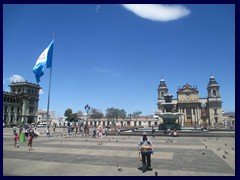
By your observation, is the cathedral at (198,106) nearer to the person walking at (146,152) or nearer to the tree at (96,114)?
the tree at (96,114)

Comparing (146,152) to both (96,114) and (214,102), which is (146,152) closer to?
(214,102)

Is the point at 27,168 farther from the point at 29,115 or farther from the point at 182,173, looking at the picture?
the point at 29,115

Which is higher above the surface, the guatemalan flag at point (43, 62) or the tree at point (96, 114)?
the guatemalan flag at point (43, 62)

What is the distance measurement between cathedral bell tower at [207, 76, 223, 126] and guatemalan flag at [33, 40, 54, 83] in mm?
89039

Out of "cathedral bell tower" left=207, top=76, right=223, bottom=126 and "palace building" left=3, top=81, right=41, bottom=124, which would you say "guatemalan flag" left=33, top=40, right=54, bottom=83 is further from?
"cathedral bell tower" left=207, top=76, right=223, bottom=126

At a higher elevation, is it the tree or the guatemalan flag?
the guatemalan flag

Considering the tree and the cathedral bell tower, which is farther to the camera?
the tree

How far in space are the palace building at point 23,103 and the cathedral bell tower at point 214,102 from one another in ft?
256

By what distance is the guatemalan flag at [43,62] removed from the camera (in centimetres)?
2155

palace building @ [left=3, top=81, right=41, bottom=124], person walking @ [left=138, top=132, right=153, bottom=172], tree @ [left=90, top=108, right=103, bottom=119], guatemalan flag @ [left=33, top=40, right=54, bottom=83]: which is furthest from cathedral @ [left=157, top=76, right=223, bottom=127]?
person walking @ [left=138, top=132, right=153, bottom=172]

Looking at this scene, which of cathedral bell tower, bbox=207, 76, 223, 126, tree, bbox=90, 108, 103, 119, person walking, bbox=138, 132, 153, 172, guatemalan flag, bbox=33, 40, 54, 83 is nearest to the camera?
person walking, bbox=138, 132, 153, 172

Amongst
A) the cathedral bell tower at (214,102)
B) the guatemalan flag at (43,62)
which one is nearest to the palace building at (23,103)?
the guatemalan flag at (43,62)

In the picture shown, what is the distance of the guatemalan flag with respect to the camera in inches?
848
